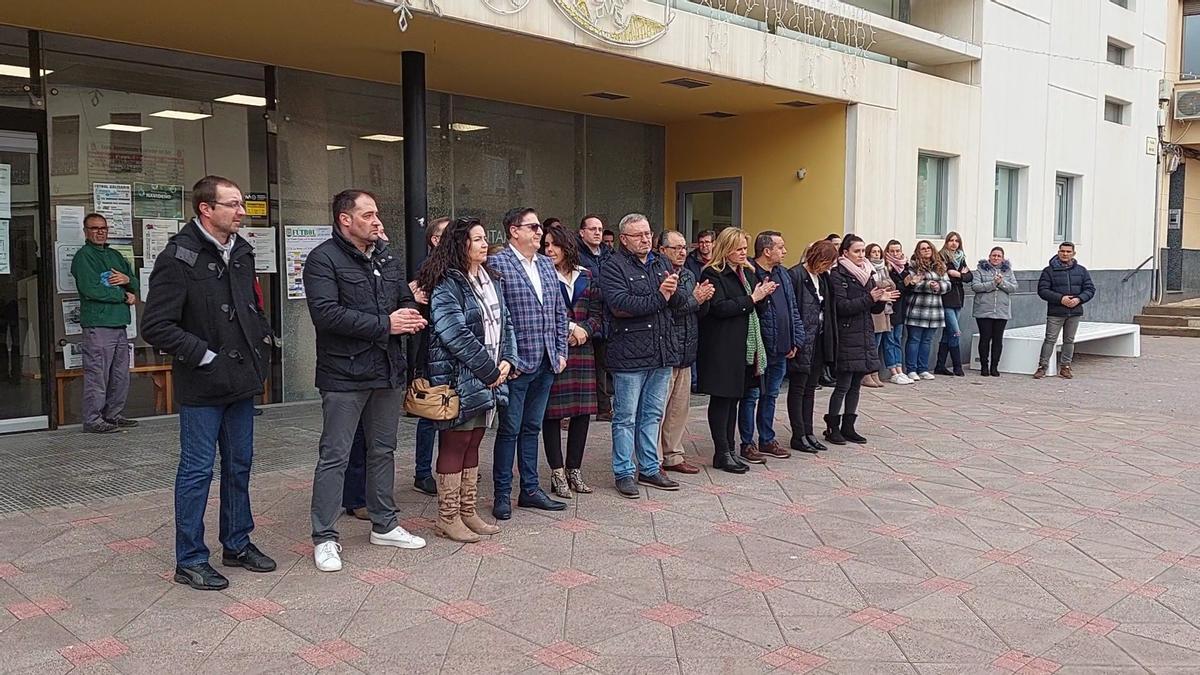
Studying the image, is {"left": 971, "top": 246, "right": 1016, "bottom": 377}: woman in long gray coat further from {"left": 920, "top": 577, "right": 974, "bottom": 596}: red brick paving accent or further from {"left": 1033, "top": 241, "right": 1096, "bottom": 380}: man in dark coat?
{"left": 920, "top": 577, "right": 974, "bottom": 596}: red brick paving accent

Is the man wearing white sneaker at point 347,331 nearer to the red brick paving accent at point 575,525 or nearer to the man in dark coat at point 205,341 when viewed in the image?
the man in dark coat at point 205,341

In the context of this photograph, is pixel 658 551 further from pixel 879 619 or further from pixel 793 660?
pixel 793 660

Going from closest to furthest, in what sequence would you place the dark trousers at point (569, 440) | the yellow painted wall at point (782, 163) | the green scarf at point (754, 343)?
the dark trousers at point (569, 440) < the green scarf at point (754, 343) < the yellow painted wall at point (782, 163)

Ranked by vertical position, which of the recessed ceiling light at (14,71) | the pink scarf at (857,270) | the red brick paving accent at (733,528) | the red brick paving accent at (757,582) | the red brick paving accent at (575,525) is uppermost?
the recessed ceiling light at (14,71)

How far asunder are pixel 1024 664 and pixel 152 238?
26.6ft

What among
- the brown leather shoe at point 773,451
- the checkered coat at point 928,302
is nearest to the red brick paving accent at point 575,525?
the brown leather shoe at point 773,451

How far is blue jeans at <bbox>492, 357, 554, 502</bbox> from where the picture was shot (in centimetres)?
607

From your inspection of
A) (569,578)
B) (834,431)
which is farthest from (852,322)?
(569,578)

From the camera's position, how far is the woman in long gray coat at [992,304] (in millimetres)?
13508

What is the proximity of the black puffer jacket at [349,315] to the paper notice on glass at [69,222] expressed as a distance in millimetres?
4781

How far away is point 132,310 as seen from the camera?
927cm

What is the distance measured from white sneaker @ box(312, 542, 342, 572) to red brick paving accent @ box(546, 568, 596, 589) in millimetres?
1082

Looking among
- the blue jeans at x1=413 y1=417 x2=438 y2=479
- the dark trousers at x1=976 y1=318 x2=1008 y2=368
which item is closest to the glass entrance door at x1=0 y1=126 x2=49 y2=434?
the blue jeans at x1=413 y1=417 x2=438 y2=479

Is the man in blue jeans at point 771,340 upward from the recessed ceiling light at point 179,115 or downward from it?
→ downward
